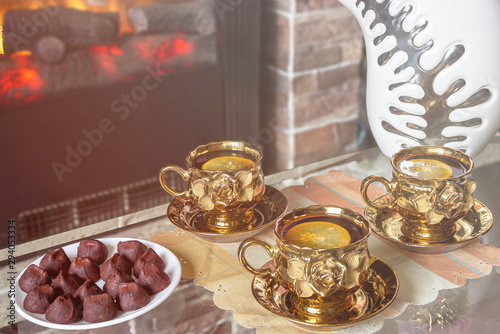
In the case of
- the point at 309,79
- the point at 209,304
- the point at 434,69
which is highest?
the point at 434,69

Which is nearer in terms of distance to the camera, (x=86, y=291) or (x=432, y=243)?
(x=86, y=291)

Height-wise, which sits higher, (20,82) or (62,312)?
(62,312)

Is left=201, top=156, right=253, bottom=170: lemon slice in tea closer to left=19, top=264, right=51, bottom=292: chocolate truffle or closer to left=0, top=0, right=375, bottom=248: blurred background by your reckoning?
left=19, top=264, right=51, bottom=292: chocolate truffle

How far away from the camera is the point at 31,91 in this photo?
4.46 feet

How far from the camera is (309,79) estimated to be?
159cm

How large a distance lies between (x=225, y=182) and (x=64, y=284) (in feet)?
0.60

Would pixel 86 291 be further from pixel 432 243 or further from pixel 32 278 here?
pixel 432 243

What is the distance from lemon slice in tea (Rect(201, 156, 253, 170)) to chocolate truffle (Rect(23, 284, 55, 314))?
215 mm

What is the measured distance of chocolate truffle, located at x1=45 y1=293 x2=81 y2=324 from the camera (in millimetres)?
505

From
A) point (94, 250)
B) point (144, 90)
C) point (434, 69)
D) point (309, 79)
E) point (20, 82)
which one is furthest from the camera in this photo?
point (309, 79)

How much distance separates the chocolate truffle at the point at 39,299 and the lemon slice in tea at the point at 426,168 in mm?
364

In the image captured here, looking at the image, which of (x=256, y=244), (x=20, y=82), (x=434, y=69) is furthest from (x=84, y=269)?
(x=20, y=82)

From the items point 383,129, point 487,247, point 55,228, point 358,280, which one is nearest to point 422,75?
point 383,129

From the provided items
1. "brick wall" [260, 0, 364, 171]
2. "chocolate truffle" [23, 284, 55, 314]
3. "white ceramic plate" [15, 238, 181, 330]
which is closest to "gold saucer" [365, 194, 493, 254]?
"white ceramic plate" [15, 238, 181, 330]
